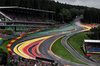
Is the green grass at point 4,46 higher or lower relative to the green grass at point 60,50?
higher

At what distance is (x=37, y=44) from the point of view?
39250 millimetres

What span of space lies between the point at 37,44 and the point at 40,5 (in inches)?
1547

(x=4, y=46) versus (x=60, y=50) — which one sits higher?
(x=4, y=46)

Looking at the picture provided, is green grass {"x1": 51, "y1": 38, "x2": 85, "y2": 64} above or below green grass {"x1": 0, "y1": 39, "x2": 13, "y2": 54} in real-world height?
below

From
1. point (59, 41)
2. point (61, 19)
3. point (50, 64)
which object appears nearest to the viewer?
point (50, 64)

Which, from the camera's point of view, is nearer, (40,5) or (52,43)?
(52,43)

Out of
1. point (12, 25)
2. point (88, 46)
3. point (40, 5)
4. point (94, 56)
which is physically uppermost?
point (40, 5)

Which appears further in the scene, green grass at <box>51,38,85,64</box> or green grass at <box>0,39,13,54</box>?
green grass at <box>51,38,85,64</box>

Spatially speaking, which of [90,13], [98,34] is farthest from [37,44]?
[90,13]

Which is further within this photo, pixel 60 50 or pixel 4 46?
pixel 60 50

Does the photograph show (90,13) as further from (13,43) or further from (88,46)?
(13,43)

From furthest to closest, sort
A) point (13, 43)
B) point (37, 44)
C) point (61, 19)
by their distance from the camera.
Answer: point (61, 19) < point (37, 44) < point (13, 43)

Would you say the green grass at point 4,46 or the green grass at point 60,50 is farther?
the green grass at point 60,50

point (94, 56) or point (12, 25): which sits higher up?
point (12, 25)
